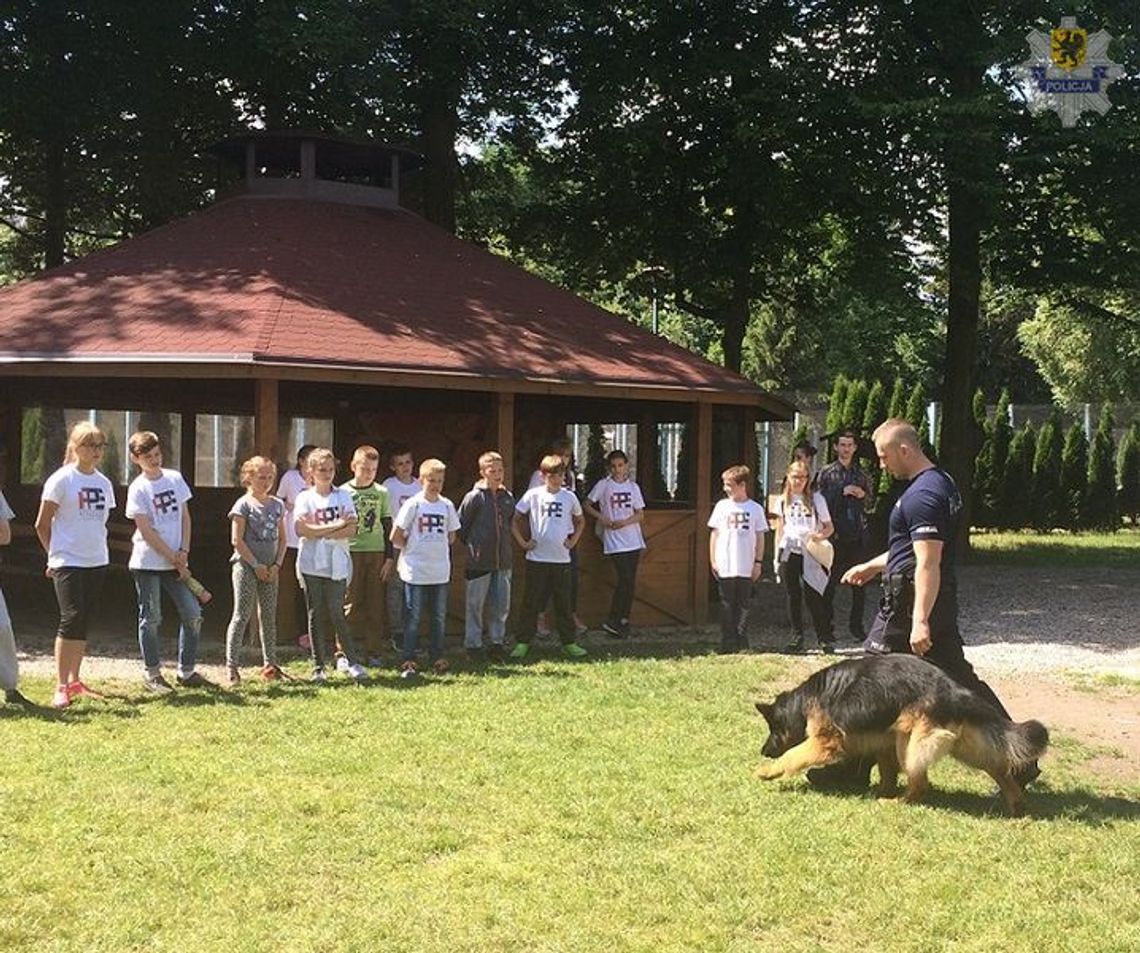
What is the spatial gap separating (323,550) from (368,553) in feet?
3.15

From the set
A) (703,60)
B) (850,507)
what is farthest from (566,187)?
(850,507)

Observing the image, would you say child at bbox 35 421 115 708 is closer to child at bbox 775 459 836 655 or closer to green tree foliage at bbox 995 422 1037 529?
child at bbox 775 459 836 655

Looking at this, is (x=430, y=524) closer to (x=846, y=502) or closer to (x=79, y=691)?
(x=79, y=691)

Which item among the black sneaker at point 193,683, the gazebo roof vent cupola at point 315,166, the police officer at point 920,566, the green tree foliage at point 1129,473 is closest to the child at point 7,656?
the black sneaker at point 193,683

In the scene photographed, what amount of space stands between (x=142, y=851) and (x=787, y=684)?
19.2ft

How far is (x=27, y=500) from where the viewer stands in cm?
1725

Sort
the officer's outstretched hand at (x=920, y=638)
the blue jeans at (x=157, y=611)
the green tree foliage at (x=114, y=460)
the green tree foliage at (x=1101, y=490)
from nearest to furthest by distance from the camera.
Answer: the officer's outstretched hand at (x=920, y=638), the blue jeans at (x=157, y=611), the green tree foliage at (x=114, y=460), the green tree foliage at (x=1101, y=490)

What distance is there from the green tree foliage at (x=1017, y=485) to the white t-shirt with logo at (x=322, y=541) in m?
23.2

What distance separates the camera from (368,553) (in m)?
10.8

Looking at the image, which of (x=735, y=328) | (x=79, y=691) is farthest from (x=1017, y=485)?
(x=79, y=691)

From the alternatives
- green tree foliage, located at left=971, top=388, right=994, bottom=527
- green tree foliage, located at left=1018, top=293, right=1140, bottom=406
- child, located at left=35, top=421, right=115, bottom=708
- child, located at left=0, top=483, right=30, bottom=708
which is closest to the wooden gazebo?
child, located at left=35, top=421, right=115, bottom=708

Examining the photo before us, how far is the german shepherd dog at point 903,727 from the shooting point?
654 cm

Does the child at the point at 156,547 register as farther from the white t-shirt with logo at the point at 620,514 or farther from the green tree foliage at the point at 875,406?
the green tree foliage at the point at 875,406

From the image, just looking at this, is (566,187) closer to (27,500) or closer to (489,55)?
(489,55)
